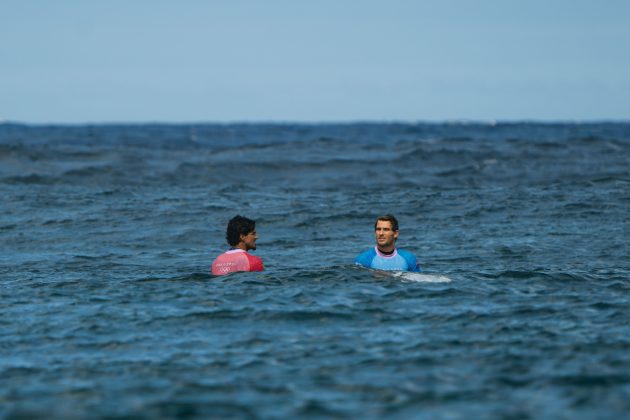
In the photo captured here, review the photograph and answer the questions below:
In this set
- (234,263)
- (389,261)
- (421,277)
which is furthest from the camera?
(389,261)

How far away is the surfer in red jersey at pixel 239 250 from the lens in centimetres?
1455

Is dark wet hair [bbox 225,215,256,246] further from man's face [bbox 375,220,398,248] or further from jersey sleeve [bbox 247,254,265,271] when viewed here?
man's face [bbox 375,220,398,248]

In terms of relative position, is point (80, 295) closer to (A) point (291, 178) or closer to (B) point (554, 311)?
(B) point (554, 311)

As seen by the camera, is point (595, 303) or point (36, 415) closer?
point (36, 415)

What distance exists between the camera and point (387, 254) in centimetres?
1519

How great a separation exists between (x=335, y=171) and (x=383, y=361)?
3375 cm

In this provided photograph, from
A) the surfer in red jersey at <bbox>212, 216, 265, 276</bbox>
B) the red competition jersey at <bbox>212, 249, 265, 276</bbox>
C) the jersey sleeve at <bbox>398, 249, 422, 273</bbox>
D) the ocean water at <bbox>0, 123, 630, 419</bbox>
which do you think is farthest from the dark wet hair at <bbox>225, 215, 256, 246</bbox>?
the jersey sleeve at <bbox>398, 249, 422, 273</bbox>

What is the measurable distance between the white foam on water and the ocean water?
5 cm

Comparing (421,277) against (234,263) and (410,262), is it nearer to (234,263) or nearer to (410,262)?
(410,262)

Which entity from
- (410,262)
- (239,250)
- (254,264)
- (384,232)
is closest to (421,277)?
(410,262)

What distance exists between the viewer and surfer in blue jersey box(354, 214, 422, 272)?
48.6 feet

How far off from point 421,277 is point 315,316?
9.33 ft

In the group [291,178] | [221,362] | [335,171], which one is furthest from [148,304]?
[335,171]

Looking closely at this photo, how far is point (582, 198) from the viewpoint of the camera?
3044 cm
